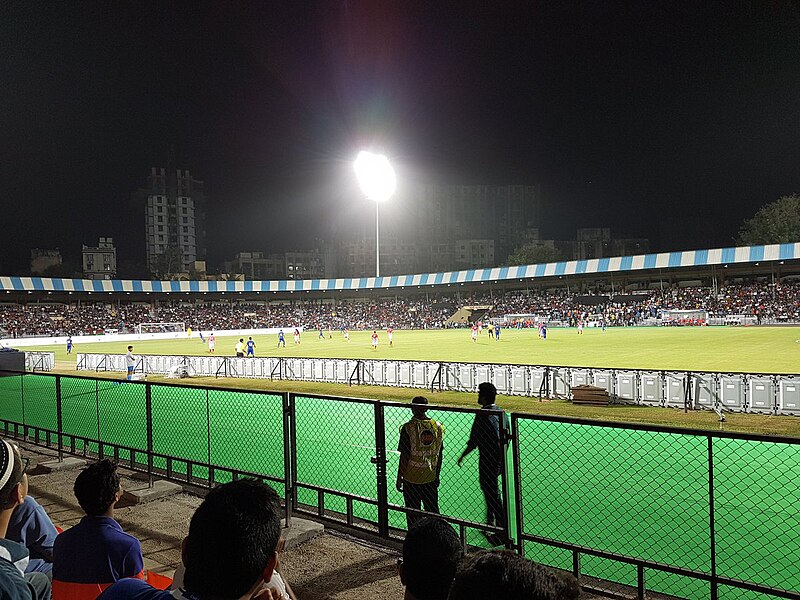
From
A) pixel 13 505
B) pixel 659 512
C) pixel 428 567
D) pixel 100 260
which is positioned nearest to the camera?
pixel 428 567

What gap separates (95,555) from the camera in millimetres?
3375

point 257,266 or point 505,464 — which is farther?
point 257,266

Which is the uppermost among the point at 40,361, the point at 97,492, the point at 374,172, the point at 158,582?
the point at 374,172

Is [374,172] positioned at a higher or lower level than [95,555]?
higher

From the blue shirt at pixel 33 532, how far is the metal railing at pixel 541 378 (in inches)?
630

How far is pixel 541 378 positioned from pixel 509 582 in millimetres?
18303

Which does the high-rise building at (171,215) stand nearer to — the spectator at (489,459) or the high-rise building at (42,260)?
the high-rise building at (42,260)

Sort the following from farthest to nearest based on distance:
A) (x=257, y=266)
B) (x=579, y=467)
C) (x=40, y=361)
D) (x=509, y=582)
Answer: (x=257, y=266), (x=40, y=361), (x=579, y=467), (x=509, y=582)

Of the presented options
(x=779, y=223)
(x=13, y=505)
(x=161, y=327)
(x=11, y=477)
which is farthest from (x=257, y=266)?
(x=11, y=477)

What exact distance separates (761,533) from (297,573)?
226 inches

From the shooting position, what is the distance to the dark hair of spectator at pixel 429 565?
97.3 inches

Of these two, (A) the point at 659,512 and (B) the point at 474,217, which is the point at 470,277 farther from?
(B) the point at 474,217

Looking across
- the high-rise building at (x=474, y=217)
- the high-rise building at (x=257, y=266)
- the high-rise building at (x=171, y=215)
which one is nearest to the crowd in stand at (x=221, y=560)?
the high-rise building at (x=171, y=215)

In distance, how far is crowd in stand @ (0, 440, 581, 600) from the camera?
162 centimetres
